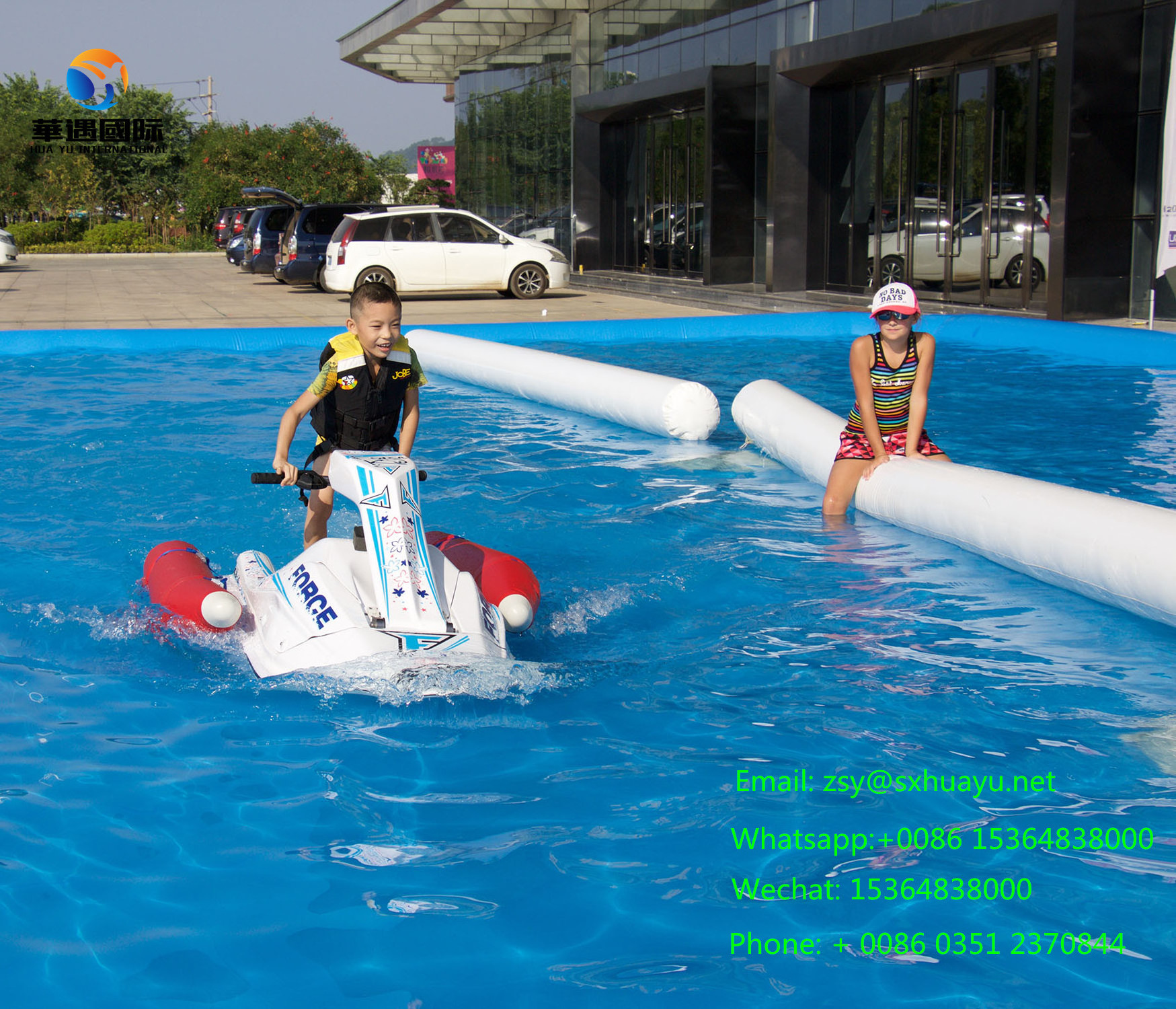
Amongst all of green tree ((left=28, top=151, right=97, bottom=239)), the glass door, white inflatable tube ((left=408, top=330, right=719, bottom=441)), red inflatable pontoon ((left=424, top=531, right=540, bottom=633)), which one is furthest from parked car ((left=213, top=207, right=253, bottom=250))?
red inflatable pontoon ((left=424, top=531, right=540, bottom=633))

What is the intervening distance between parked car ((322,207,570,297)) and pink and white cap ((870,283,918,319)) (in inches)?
608

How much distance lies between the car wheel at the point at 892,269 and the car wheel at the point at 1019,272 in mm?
2501

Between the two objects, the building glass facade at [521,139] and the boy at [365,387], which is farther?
the building glass facade at [521,139]

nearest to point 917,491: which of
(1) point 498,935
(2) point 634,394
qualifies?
(2) point 634,394

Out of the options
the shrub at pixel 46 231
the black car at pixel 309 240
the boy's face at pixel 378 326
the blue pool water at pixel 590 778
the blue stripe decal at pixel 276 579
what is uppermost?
the shrub at pixel 46 231

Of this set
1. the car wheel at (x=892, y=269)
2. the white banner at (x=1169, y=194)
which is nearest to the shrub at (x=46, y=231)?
the car wheel at (x=892, y=269)

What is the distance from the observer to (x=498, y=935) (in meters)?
2.95

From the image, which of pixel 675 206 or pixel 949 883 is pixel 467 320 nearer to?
pixel 675 206

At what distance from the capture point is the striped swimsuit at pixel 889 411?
6.52 meters

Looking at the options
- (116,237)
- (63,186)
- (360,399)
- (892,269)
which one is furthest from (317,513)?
(63,186)

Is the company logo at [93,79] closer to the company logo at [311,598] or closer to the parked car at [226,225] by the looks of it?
the parked car at [226,225]

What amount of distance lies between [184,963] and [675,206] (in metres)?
23.7

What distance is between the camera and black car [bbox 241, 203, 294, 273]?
2658cm

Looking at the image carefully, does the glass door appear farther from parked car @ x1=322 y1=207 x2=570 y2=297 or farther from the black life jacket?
the black life jacket
